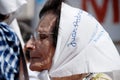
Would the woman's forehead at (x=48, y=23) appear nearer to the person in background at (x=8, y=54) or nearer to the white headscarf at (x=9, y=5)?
the person in background at (x=8, y=54)

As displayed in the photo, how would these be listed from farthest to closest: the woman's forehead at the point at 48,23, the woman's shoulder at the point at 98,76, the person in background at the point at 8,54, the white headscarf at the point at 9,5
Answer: the white headscarf at the point at 9,5
the person in background at the point at 8,54
the woman's forehead at the point at 48,23
the woman's shoulder at the point at 98,76

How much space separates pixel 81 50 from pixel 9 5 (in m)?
1.04

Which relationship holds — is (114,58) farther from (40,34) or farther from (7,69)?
(7,69)

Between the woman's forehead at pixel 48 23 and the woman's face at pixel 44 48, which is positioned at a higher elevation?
the woman's forehead at pixel 48 23

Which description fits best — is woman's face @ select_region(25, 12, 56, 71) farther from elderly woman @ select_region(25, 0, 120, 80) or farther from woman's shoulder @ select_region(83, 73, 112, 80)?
woman's shoulder @ select_region(83, 73, 112, 80)

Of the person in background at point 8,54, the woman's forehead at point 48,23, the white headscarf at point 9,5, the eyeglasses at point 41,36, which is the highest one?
the woman's forehead at point 48,23

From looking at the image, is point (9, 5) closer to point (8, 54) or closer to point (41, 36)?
point (8, 54)

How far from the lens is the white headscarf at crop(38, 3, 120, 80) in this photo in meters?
4.11

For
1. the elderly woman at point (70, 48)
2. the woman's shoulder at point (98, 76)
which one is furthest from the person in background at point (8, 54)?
the woman's shoulder at point (98, 76)

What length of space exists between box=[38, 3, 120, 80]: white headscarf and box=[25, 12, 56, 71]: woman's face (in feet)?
0.18

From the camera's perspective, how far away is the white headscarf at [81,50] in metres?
4.11

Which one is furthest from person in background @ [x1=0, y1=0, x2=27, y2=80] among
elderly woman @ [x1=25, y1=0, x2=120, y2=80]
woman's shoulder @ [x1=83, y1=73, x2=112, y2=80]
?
woman's shoulder @ [x1=83, y1=73, x2=112, y2=80]

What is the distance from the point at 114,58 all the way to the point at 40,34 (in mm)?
494

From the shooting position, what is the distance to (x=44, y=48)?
165 inches
